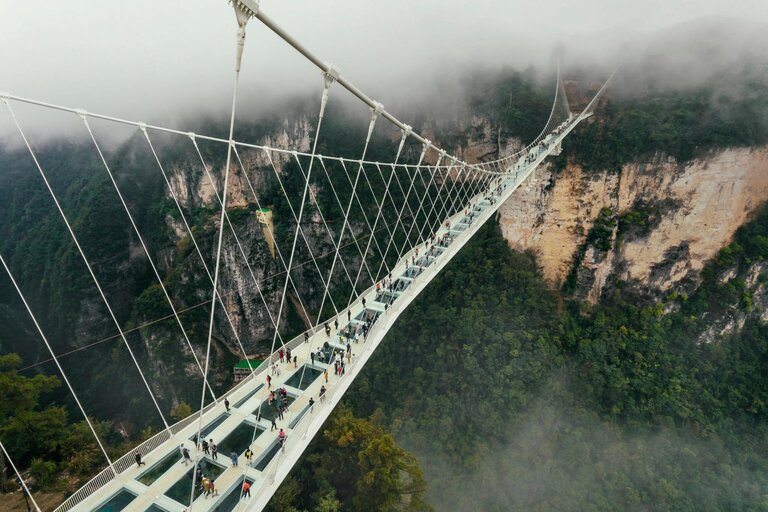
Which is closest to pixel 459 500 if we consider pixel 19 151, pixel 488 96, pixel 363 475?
pixel 363 475

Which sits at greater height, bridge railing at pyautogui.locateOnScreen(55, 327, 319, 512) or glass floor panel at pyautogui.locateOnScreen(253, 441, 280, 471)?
bridge railing at pyautogui.locateOnScreen(55, 327, 319, 512)

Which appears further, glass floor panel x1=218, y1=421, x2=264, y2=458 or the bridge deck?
glass floor panel x1=218, y1=421, x2=264, y2=458

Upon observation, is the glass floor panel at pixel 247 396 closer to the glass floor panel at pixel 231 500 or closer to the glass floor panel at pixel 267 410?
the glass floor panel at pixel 267 410

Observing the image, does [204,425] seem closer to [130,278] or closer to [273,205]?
[273,205]

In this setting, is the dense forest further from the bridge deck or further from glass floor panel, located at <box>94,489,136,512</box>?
glass floor panel, located at <box>94,489,136,512</box>

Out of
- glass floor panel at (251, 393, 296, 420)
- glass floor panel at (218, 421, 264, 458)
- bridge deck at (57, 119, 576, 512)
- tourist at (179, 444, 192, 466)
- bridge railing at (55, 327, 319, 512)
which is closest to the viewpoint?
bridge railing at (55, 327, 319, 512)

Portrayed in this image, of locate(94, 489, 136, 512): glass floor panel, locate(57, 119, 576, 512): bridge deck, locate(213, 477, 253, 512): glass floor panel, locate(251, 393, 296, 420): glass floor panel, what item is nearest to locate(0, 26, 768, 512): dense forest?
locate(57, 119, 576, 512): bridge deck

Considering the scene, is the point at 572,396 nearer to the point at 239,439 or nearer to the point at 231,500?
the point at 239,439

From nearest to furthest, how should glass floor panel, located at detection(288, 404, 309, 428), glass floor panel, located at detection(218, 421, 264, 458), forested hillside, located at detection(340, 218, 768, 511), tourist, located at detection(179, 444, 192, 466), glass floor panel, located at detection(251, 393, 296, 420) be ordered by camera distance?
tourist, located at detection(179, 444, 192, 466) → glass floor panel, located at detection(218, 421, 264, 458) → glass floor panel, located at detection(288, 404, 309, 428) → glass floor panel, located at detection(251, 393, 296, 420) → forested hillside, located at detection(340, 218, 768, 511)

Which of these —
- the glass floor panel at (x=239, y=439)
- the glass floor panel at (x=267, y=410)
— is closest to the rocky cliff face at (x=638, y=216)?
the glass floor panel at (x=267, y=410)
